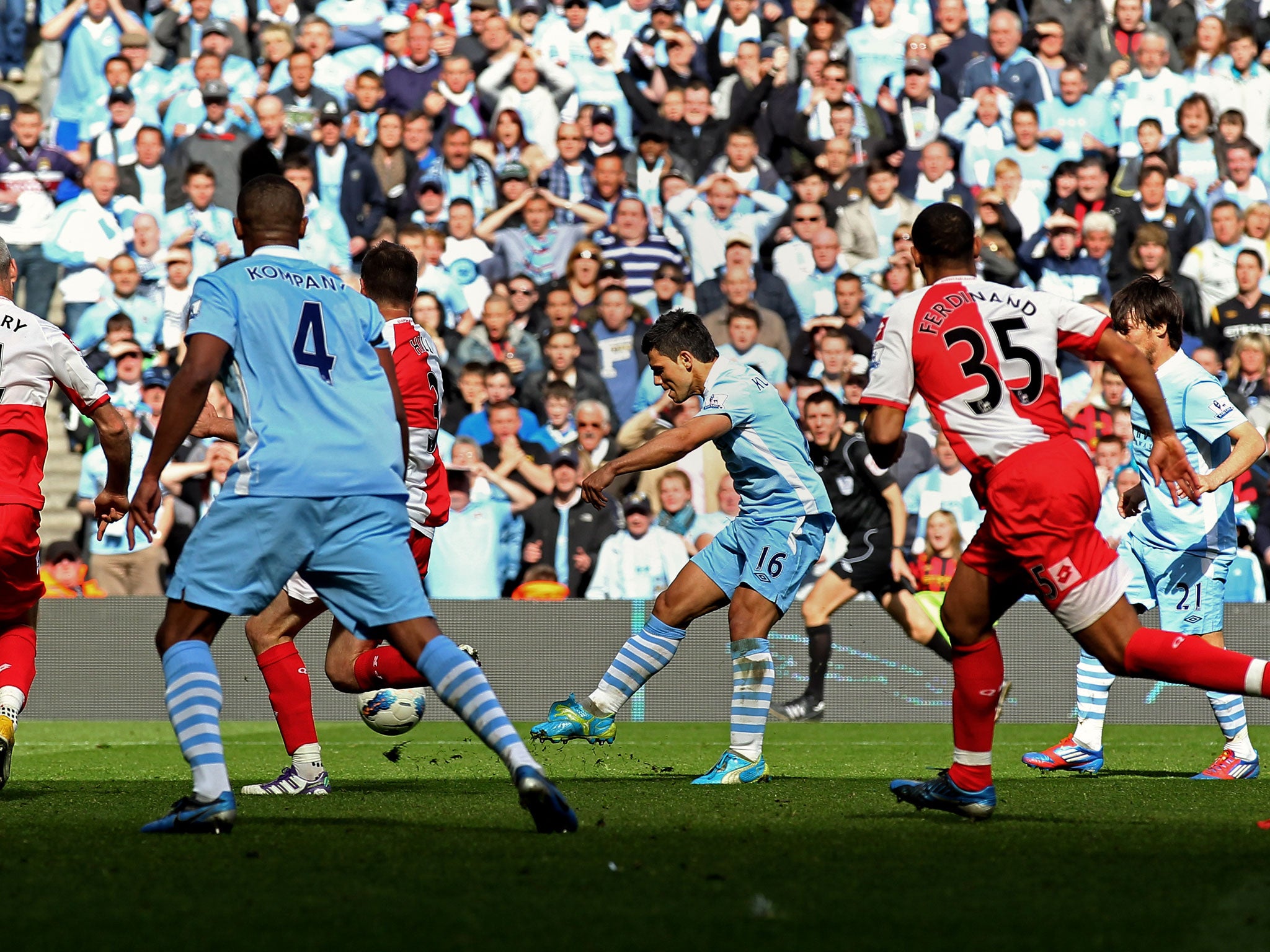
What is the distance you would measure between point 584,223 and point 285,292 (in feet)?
37.4

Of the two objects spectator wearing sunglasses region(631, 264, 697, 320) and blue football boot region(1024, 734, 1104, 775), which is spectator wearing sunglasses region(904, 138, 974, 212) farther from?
blue football boot region(1024, 734, 1104, 775)

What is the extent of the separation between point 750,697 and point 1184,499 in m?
2.77

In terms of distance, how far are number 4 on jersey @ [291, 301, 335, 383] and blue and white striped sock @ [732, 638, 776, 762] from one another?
323cm

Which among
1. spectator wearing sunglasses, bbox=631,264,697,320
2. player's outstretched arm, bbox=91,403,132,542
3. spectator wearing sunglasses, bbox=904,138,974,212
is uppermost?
spectator wearing sunglasses, bbox=904,138,974,212

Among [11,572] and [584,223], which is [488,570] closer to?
[584,223]

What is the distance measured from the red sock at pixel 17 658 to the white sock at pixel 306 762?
48.7 inches

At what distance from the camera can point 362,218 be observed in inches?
688

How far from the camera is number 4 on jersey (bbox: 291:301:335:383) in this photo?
19.0 ft

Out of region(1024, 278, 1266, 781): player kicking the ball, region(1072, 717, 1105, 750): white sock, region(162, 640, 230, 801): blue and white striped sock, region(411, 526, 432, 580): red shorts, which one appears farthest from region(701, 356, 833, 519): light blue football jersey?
region(162, 640, 230, 801): blue and white striped sock


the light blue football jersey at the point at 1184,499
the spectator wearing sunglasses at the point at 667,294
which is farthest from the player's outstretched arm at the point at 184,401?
the spectator wearing sunglasses at the point at 667,294

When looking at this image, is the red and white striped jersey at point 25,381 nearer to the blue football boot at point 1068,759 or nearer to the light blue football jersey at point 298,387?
the light blue football jersey at point 298,387

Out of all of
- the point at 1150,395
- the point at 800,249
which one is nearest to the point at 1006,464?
the point at 1150,395

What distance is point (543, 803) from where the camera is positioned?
5.58 metres

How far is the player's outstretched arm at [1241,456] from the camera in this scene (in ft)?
27.4
